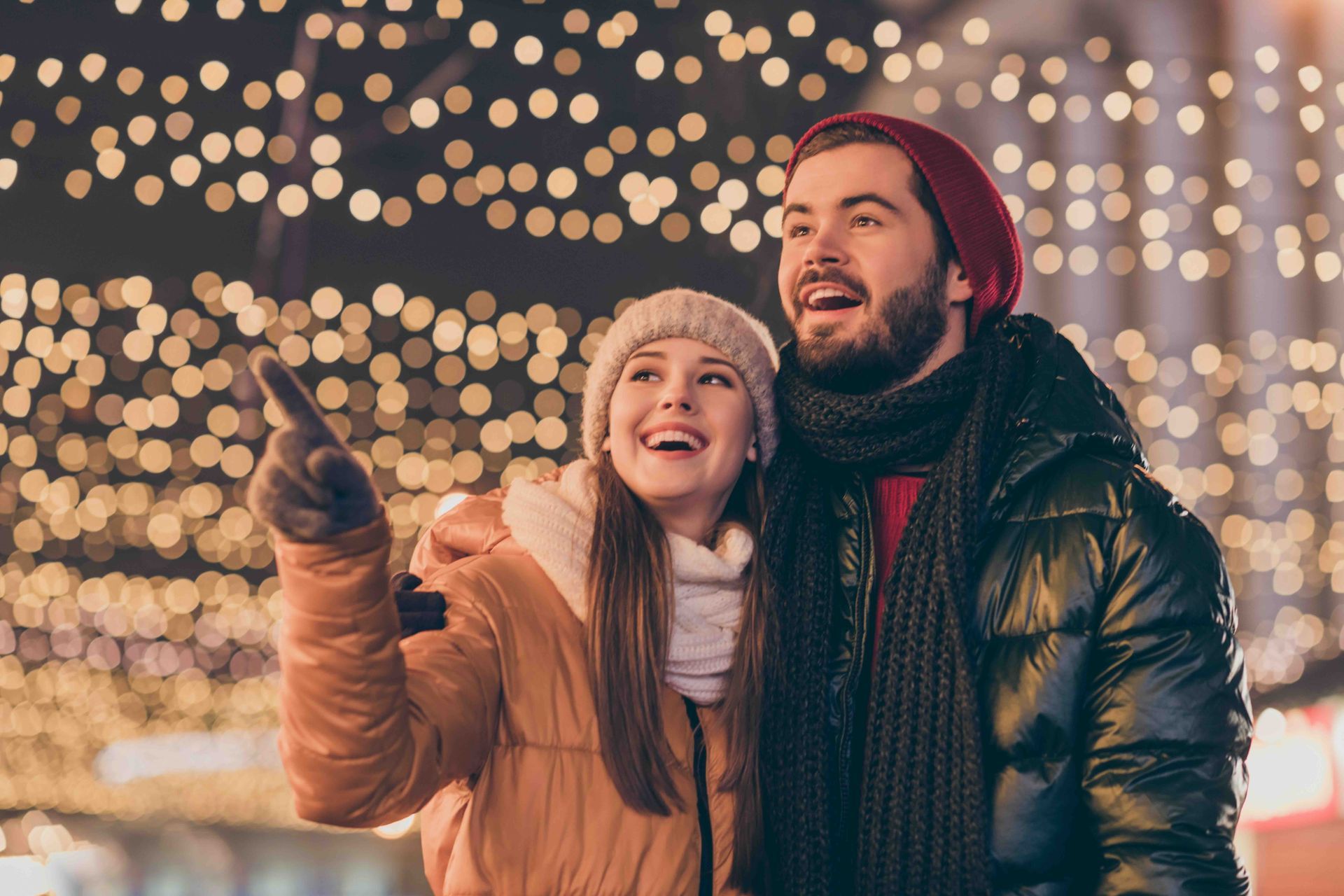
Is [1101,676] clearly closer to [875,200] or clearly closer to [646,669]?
[646,669]

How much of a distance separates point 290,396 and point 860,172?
1.18 meters

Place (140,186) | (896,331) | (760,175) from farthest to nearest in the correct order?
(140,186) < (760,175) < (896,331)

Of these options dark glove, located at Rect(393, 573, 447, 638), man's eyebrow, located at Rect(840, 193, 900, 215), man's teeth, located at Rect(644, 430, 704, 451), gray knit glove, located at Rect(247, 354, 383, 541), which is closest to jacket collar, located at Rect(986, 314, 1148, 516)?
man's eyebrow, located at Rect(840, 193, 900, 215)

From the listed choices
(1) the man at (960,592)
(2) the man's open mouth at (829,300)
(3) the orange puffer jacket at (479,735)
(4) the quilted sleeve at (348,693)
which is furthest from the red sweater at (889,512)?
(4) the quilted sleeve at (348,693)

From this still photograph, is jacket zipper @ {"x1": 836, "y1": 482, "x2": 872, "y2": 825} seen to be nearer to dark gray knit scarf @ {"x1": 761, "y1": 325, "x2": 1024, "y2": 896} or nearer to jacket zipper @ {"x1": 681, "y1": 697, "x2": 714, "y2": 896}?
dark gray knit scarf @ {"x1": 761, "y1": 325, "x2": 1024, "y2": 896}

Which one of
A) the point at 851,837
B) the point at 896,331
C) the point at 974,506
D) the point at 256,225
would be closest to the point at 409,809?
the point at 851,837

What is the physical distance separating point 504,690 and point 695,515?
486mm

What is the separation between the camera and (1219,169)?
1393 centimetres

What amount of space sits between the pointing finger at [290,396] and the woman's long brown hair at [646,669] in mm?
665

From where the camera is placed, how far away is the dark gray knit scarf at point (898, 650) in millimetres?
1868

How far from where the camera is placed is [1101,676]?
181cm

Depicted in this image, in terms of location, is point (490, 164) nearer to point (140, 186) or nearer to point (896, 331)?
point (140, 186)

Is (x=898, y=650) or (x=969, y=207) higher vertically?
(x=969, y=207)

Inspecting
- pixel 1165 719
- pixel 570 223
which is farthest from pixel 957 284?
pixel 570 223
